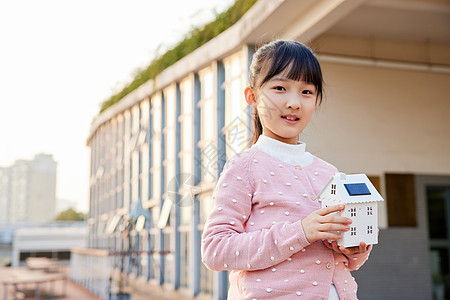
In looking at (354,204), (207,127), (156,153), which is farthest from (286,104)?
(156,153)

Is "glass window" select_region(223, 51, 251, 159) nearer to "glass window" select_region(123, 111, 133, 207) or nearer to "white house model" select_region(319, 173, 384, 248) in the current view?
"white house model" select_region(319, 173, 384, 248)

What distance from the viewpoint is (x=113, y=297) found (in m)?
8.91

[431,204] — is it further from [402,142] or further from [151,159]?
[151,159]

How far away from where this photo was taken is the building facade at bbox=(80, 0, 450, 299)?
496 centimetres

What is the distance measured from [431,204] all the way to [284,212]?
21.5 ft

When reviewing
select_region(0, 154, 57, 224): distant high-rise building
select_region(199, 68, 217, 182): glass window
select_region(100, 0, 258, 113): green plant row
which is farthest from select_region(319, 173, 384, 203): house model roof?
select_region(0, 154, 57, 224): distant high-rise building

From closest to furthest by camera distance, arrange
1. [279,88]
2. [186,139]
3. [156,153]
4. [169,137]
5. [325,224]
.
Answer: [325,224]
[279,88]
[186,139]
[169,137]
[156,153]

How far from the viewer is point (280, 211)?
1.10 metres

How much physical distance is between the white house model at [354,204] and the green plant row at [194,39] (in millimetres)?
4564

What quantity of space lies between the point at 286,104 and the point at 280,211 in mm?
245

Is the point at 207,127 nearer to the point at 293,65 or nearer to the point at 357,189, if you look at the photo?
the point at 293,65

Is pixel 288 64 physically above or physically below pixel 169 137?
below

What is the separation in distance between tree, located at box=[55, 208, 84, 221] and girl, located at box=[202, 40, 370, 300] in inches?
2567

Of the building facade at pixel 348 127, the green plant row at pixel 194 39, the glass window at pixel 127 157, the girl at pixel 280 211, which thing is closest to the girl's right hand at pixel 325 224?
the girl at pixel 280 211
